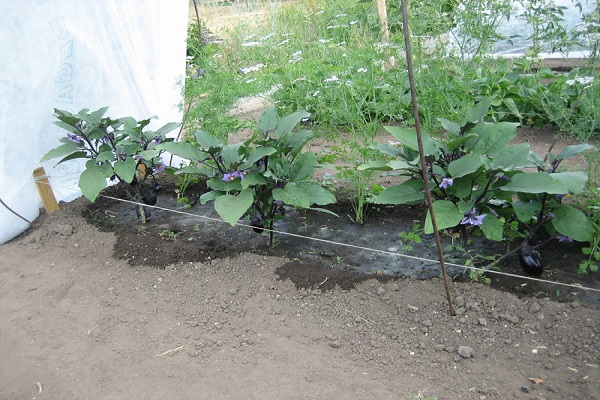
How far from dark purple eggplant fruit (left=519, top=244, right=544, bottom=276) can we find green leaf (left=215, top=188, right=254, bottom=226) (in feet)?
4.45

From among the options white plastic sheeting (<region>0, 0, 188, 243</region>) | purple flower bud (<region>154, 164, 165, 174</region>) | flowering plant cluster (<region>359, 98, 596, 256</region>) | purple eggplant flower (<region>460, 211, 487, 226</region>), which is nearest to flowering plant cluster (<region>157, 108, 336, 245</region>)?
flowering plant cluster (<region>359, 98, 596, 256</region>)

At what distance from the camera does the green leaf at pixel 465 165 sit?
255 centimetres

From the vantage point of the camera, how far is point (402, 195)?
280 cm

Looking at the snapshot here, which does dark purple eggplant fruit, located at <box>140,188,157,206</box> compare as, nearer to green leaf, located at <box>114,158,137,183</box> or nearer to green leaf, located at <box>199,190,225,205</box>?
green leaf, located at <box>114,158,137,183</box>

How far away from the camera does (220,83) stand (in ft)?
13.6

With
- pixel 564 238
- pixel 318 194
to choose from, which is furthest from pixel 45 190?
pixel 564 238

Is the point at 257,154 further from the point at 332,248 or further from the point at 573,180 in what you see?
the point at 573,180

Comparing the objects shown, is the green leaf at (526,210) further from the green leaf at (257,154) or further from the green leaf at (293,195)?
the green leaf at (257,154)

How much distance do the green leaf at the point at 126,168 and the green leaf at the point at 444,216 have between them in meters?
1.85

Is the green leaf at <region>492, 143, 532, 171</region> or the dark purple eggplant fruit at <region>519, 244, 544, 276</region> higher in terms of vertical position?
the green leaf at <region>492, 143, 532, 171</region>

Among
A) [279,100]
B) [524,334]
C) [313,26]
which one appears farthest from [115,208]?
[313,26]

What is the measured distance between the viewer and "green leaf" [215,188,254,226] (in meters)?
2.90

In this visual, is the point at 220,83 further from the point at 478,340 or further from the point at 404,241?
the point at 478,340

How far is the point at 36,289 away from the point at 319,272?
5.23 feet
